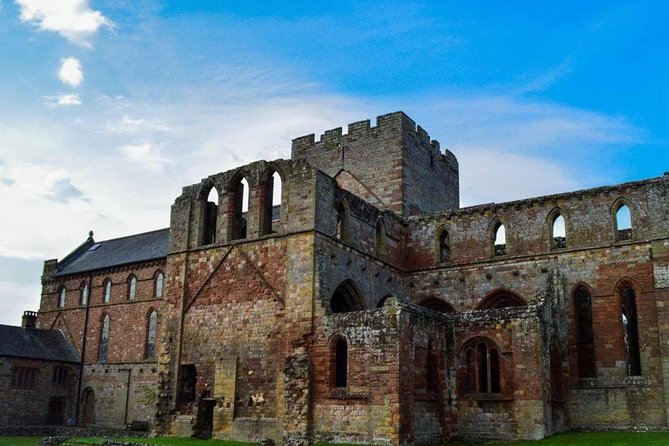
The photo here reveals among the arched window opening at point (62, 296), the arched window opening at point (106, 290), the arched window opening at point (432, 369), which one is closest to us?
the arched window opening at point (432, 369)

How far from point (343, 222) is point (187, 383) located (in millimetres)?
9423

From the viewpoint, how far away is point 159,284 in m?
44.8

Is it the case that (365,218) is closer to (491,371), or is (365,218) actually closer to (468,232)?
(468,232)

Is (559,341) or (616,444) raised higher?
(559,341)

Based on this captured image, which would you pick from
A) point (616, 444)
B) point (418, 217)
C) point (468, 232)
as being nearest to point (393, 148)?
point (418, 217)

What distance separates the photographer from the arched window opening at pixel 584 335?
28969 millimetres

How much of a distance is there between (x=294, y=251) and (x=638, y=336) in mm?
14105

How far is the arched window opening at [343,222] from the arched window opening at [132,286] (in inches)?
844

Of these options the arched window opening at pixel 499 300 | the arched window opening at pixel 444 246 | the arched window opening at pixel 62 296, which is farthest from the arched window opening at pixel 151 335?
the arched window opening at pixel 499 300

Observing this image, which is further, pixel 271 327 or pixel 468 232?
pixel 468 232

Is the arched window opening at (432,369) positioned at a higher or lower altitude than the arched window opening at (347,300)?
lower

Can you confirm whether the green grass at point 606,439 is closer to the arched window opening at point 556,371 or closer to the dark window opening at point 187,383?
the arched window opening at point 556,371

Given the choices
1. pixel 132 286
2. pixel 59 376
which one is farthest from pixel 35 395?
pixel 132 286

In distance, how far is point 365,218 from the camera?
31.1m
